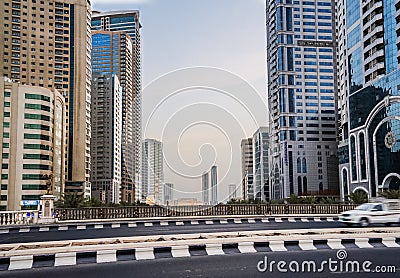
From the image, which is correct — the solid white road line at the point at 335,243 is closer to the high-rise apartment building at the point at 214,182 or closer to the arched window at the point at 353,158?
the high-rise apartment building at the point at 214,182

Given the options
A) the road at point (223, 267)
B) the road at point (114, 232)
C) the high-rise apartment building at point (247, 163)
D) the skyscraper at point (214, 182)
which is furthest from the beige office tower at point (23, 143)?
the road at point (223, 267)

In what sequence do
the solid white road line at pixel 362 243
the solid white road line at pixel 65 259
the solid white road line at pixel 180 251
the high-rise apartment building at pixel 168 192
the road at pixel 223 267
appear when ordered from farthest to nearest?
1. the high-rise apartment building at pixel 168 192
2. the solid white road line at pixel 362 243
3. the solid white road line at pixel 180 251
4. the solid white road line at pixel 65 259
5. the road at pixel 223 267

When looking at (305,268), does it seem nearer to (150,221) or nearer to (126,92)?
(150,221)

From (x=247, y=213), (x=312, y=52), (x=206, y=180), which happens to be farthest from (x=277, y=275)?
(x=312, y=52)

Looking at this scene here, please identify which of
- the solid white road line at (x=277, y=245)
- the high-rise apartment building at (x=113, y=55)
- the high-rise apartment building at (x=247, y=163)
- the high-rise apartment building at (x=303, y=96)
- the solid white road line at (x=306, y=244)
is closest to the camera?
the solid white road line at (x=277, y=245)

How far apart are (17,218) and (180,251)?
16.7m

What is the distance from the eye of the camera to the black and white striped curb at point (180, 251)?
963 centimetres

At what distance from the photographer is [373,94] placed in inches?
2532

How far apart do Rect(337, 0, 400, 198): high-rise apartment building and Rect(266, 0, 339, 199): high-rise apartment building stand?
3779 centimetres

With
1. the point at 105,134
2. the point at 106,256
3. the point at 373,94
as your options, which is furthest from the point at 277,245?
the point at 105,134

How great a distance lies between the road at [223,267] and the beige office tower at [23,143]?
68496mm

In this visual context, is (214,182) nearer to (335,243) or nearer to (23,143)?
(335,243)

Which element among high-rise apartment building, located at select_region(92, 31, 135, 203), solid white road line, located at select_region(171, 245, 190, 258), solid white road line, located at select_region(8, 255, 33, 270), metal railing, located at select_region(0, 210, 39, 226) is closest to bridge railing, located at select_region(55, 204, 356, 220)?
metal railing, located at select_region(0, 210, 39, 226)

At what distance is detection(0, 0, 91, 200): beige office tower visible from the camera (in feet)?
336
